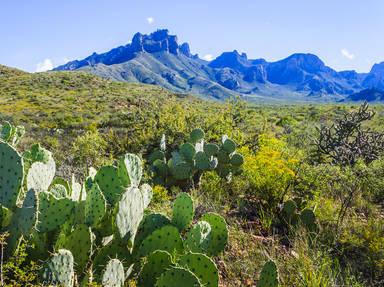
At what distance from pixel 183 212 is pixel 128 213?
57 cm

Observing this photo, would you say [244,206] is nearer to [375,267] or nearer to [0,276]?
[375,267]

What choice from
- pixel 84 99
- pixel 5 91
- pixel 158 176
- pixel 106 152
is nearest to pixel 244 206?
pixel 158 176

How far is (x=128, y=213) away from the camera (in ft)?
10.0

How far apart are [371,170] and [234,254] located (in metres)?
3.56

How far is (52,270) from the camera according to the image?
8.28 feet

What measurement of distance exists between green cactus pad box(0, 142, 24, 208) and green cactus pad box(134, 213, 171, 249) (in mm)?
1000

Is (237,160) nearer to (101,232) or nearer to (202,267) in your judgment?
(101,232)

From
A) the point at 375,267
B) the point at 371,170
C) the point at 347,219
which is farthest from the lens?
the point at 371,170

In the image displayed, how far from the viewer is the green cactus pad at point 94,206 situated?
3070 millimetres

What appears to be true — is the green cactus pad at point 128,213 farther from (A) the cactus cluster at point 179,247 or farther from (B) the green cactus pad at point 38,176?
(B) the green cactus pad at point 38,176

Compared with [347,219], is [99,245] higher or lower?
higher

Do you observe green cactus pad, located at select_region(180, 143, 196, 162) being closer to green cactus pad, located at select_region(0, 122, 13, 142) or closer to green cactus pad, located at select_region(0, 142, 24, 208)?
green cactus pad, located at select_region(0, 122, 13, 142)

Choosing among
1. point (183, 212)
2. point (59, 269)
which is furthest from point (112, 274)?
point (183, 212)

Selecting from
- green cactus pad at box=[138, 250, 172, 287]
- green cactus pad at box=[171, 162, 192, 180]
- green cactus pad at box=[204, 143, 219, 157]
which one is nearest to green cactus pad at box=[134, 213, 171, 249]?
green cactus pad at box=[138, 250, 172, 287]
